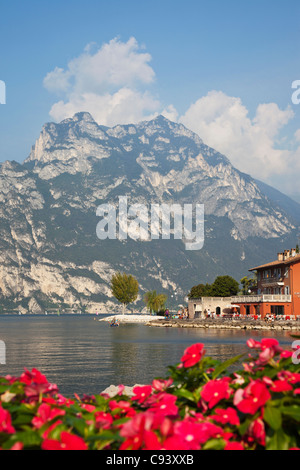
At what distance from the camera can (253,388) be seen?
3607 millimetres

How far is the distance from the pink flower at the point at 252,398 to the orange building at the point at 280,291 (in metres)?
69.4

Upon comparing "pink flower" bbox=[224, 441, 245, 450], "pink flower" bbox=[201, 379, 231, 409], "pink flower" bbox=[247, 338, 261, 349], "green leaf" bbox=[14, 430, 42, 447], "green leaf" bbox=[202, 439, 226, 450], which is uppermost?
"pink flower" bbox=[247, 338, 261, 349]

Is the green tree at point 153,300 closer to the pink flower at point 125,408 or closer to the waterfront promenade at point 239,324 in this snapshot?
the waterfront promenade at point 239,324

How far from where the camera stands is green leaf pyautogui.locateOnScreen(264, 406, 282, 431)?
3.30 meters

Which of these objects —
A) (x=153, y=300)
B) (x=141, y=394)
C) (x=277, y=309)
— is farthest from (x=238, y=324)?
(x=141, y=394)

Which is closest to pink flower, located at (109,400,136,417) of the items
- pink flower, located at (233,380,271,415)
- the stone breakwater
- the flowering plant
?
the flowering plant

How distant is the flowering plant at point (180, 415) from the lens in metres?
3.09

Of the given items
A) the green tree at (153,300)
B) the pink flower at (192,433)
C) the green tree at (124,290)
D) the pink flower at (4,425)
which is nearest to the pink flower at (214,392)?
the pink flower at (192,433)

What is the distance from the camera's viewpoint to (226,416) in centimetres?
371

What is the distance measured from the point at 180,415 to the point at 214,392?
33cm

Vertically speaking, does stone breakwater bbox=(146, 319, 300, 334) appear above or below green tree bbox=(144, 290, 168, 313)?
below

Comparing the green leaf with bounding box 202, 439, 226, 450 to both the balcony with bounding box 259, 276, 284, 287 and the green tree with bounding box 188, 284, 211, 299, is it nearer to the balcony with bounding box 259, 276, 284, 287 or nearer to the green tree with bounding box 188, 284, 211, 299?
the balcony with bounding box 259, 276, 284, 287

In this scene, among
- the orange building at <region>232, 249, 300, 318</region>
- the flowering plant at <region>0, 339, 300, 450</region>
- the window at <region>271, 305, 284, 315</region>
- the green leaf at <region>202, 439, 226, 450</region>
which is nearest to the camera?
the flowering plant at <region>0, 339, 300, 450</region>
